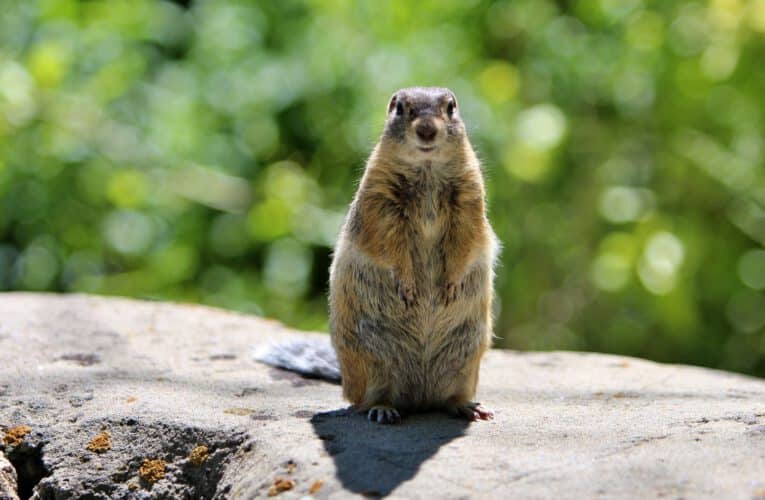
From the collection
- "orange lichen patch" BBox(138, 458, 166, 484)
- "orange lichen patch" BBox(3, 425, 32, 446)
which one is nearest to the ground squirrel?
"orange lichen patch" BBox(138, 458, 166, 484)

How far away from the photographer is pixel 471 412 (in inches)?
176

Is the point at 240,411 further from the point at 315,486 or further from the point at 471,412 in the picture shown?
the point at 315,486

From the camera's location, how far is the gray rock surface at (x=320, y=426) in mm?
3445

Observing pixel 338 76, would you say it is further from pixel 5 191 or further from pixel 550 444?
pixel 550 444

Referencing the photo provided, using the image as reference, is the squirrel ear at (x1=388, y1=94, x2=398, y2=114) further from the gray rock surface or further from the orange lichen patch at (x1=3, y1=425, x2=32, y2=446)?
the orange lichen patch at (x1=3, y1=425, x2=32, y2=446)

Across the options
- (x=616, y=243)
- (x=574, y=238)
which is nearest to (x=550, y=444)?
(x=616, y=243)

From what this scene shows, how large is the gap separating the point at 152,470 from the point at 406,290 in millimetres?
1282

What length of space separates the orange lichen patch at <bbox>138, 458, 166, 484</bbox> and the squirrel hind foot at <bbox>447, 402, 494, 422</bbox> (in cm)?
122

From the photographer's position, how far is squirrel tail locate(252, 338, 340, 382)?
5395mm

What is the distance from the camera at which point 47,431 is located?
439 cm

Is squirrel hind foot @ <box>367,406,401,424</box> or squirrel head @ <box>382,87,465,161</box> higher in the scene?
squirrel head @ <box>382,87,465,161</box>

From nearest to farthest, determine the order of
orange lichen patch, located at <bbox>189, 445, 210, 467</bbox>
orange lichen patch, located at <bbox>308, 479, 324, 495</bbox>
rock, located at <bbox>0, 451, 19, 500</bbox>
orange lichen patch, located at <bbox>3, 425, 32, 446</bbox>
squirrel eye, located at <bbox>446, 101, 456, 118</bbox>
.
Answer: orange lichen patch, located at <bbox>308, 479, 324, 495</bbox>, orange lichen patch, located at <bbox>189, 445, 210, 467</bbox>, rock, located at <bbox>0, 451, 19, 500</bbox>, orange lichen patch, located at <bbox>3, 425, 32, 446</bbox>, squirrel eye, located at <bbox>446, 101, 456, 118</bbox>

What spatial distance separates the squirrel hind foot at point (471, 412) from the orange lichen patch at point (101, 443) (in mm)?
1416

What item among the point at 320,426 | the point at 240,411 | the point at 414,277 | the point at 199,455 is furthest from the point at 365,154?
the point at 199,455
